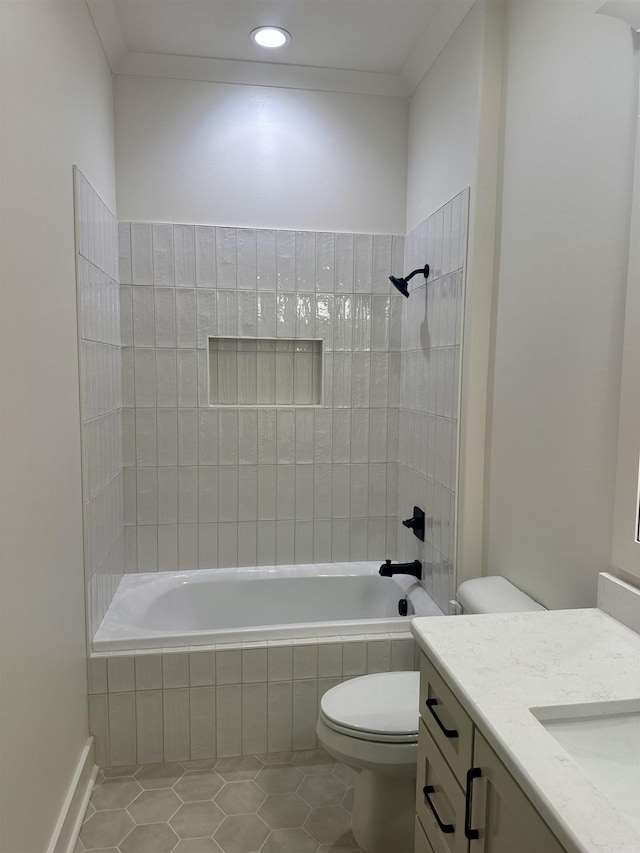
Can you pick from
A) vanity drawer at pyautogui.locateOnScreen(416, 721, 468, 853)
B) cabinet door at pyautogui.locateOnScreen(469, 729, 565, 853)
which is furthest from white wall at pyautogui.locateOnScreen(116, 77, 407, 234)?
cabinet door at pyautogui.locateOnScreen(469, 729, 565, 853)

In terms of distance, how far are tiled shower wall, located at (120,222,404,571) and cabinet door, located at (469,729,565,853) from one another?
77.8 inches

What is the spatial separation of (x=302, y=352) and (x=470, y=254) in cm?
108

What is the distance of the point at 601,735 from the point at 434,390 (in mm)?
1606

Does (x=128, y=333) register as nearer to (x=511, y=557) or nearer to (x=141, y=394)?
(x=141, y=394)

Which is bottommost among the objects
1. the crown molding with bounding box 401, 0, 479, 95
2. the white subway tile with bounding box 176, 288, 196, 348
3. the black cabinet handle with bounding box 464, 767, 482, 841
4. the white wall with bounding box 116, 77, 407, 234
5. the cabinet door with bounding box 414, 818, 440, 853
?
the cabinet door with bounding box 414, 818, 440, 853

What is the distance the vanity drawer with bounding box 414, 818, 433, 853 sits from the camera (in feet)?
4.01

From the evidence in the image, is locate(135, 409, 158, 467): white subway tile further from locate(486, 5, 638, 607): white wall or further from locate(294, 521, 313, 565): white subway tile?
locate(486, 5, 638, 607): white wall

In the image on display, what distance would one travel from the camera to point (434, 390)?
7.97 feet

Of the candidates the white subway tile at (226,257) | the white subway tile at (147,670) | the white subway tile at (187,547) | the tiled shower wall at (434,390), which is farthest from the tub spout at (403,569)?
the white subway tile at (226,257)

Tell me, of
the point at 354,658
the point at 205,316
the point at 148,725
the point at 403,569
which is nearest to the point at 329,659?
the point at 354,658

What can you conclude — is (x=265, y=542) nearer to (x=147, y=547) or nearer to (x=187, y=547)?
(x=187, y=547)

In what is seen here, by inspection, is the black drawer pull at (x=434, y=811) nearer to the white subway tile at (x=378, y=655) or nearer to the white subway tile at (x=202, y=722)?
the white subway tile at (x=378, y=655)

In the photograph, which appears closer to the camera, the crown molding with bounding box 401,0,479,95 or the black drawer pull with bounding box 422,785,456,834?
the black drawer pull with bounding box 422,785,456,834

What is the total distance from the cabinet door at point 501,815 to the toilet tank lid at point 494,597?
71cm
